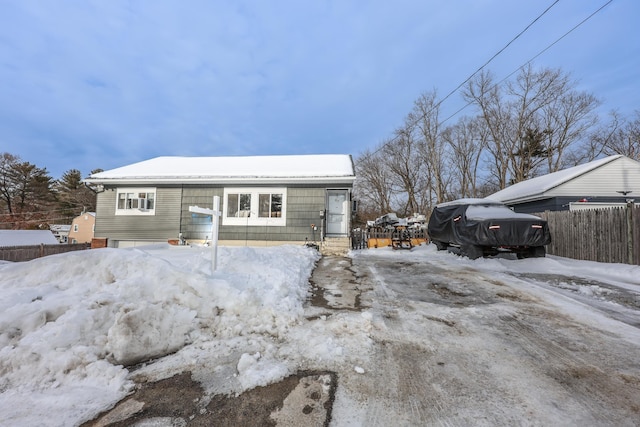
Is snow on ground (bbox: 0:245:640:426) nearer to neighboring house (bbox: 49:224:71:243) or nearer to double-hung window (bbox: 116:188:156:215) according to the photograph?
double-hung window (bbox: 116:188:156:215)

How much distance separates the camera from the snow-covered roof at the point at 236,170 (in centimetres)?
1192

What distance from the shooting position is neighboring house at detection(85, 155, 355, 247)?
12.0 meters

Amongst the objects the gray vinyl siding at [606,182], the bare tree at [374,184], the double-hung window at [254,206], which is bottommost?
the double-hung window at [254,206]

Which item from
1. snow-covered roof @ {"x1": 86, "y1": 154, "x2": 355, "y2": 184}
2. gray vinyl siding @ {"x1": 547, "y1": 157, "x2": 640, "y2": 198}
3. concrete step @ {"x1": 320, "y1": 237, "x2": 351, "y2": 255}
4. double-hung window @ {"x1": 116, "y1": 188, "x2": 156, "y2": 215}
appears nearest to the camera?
concrete step @ {"x1": 320, "y1": 237, "x2": 351, "y2": 255}

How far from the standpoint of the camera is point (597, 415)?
5.70 feet

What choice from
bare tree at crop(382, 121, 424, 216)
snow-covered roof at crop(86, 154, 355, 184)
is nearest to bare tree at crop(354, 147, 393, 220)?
bare tree at crop(382, 121, 424, 216)

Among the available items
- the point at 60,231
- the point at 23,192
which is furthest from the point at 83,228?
the point at 23,192

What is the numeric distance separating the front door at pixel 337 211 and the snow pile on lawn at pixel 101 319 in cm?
839

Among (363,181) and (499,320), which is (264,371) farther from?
(363,181)

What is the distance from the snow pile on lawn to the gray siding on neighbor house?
9.80m

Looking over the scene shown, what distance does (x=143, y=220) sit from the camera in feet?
42.4

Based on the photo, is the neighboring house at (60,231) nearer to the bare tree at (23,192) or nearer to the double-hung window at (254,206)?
the bare tree at (23,192)

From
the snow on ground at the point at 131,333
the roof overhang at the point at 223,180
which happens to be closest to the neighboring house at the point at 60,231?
the roof overhang at the point at 223,180

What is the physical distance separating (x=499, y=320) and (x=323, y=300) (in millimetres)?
2385
